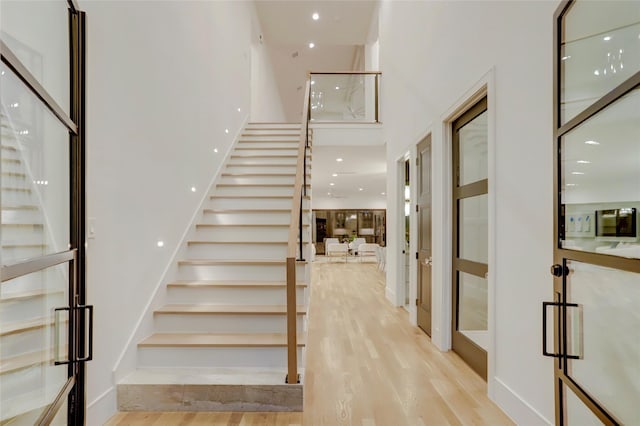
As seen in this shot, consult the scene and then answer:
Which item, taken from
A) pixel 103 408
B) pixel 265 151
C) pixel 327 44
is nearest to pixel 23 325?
pixel 103 408

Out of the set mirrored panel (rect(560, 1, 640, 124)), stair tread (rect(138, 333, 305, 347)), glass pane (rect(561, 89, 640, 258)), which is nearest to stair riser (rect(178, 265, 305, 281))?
stair tread (rect(138, 333, 305, 347))

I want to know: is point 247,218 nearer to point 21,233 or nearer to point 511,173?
point 511,173

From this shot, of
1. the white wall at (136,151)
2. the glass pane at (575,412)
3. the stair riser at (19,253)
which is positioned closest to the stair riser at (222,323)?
the white wall at (136,151)

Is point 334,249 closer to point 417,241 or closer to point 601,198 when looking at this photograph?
point 417,241

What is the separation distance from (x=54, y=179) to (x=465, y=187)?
3090mm

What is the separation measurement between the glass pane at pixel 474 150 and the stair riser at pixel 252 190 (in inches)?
94.4

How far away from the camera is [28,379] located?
1466 millimetres

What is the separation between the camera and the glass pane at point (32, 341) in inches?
53.5

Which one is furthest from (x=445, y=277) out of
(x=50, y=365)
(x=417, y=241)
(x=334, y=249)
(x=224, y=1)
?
(x=334, y=249)

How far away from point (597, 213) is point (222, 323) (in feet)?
8.86

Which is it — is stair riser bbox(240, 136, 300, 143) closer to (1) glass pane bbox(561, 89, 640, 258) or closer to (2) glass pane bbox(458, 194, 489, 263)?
(2) glass pane bbox(458, 194, 489, 263)

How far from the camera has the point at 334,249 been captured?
45.5 feet

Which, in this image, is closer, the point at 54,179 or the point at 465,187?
the point at 54,179

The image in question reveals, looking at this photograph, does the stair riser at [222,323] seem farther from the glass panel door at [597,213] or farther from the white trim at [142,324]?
the glass panel door at [597,213]
